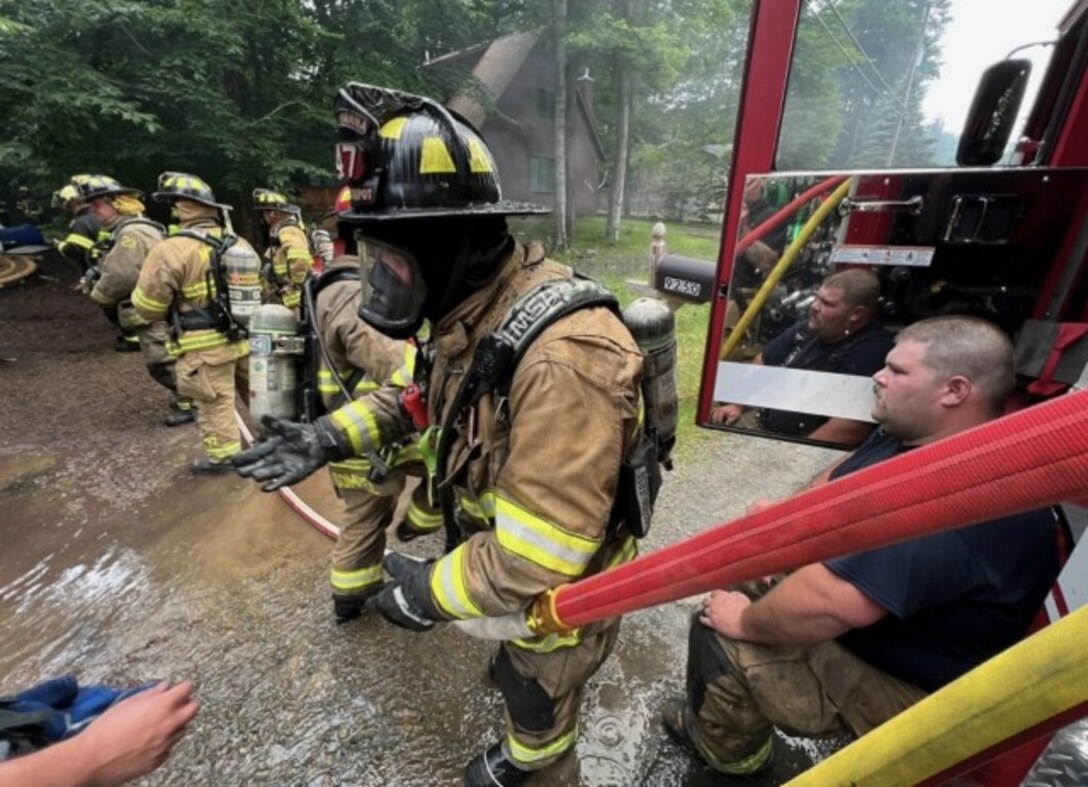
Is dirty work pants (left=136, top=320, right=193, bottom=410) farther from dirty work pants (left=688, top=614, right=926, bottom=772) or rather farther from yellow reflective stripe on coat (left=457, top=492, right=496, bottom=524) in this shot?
dirty work pants (left=688, top=614, right=926, bottom=772)

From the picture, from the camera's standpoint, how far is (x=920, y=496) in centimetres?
61

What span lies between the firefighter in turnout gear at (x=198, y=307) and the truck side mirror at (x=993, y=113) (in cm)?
479

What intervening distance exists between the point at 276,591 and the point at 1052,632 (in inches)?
140

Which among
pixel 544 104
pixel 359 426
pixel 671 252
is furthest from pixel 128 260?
pixel 544 104

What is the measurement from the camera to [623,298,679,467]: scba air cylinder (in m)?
1.90

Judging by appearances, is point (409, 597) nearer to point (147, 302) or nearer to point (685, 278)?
point (685, 278)

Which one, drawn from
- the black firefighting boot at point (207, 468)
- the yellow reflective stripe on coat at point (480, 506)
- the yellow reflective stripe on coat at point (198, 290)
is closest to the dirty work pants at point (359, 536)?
the yellow reflective stripe on coat at point (480, 506)

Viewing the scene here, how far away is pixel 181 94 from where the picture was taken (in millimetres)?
7836

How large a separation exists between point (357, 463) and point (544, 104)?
22744 mm

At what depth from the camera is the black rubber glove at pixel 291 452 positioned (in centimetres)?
207

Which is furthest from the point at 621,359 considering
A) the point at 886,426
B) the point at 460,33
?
the point at 460,33

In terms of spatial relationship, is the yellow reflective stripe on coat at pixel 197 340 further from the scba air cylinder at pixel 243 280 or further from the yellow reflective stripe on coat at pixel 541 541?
the yellow reflective stripe on coat at pixel 541 541

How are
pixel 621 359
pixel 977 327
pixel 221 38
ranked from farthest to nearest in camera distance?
1. pixel 221 38
2. pixel 977 327
3. pixel 621 359

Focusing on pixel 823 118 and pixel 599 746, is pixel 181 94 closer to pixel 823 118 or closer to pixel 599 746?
pixel 823 118
